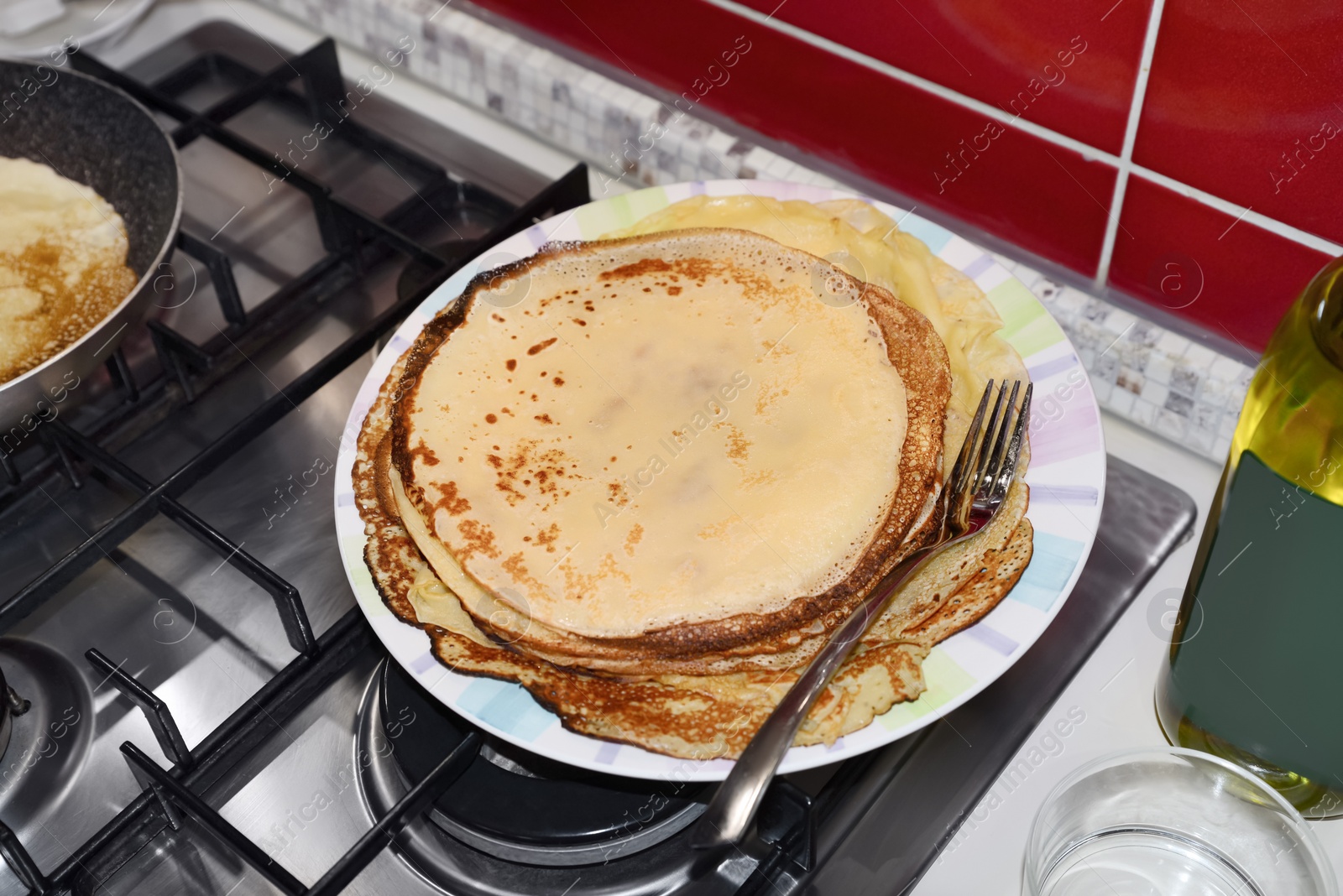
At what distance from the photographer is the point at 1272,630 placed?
0.70 metres

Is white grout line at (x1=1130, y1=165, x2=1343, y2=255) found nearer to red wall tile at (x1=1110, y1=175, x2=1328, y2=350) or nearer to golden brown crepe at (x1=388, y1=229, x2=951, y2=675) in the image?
red wall tile at (x1=1110, y1=175, x2=1328, y2=350)

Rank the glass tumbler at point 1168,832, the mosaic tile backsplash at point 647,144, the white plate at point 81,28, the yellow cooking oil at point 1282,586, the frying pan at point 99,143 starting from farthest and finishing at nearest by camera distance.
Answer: the white plate at point 81,28 → the frying pan at point 99,143 → the mosaic tile backsplash at point 647,144 → the glass tumbler at point 1168,832 → the yellow cooking oil at point 1282,586

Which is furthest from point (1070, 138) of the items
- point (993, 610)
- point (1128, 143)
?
point (993, 610)

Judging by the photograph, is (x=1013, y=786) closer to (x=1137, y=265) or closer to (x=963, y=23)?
(x=1137, y=265)

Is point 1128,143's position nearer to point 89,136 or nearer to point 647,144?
point 647,144

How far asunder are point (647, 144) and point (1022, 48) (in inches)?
15.0

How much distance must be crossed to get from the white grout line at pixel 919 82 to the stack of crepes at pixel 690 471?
119mm

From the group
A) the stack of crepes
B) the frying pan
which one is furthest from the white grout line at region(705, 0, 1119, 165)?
the frying pan

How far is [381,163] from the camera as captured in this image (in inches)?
49.0

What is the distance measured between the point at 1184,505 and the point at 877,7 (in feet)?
1.46

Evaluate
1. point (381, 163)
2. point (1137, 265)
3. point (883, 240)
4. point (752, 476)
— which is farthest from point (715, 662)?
point (381, 163)

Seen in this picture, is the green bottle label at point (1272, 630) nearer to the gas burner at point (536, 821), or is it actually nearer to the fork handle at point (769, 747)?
the fork handle at point (769, 747)

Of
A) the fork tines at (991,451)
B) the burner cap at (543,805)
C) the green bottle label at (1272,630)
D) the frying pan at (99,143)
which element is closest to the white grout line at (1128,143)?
the fork tines at (991,451)

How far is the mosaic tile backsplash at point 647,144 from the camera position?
956 mm
